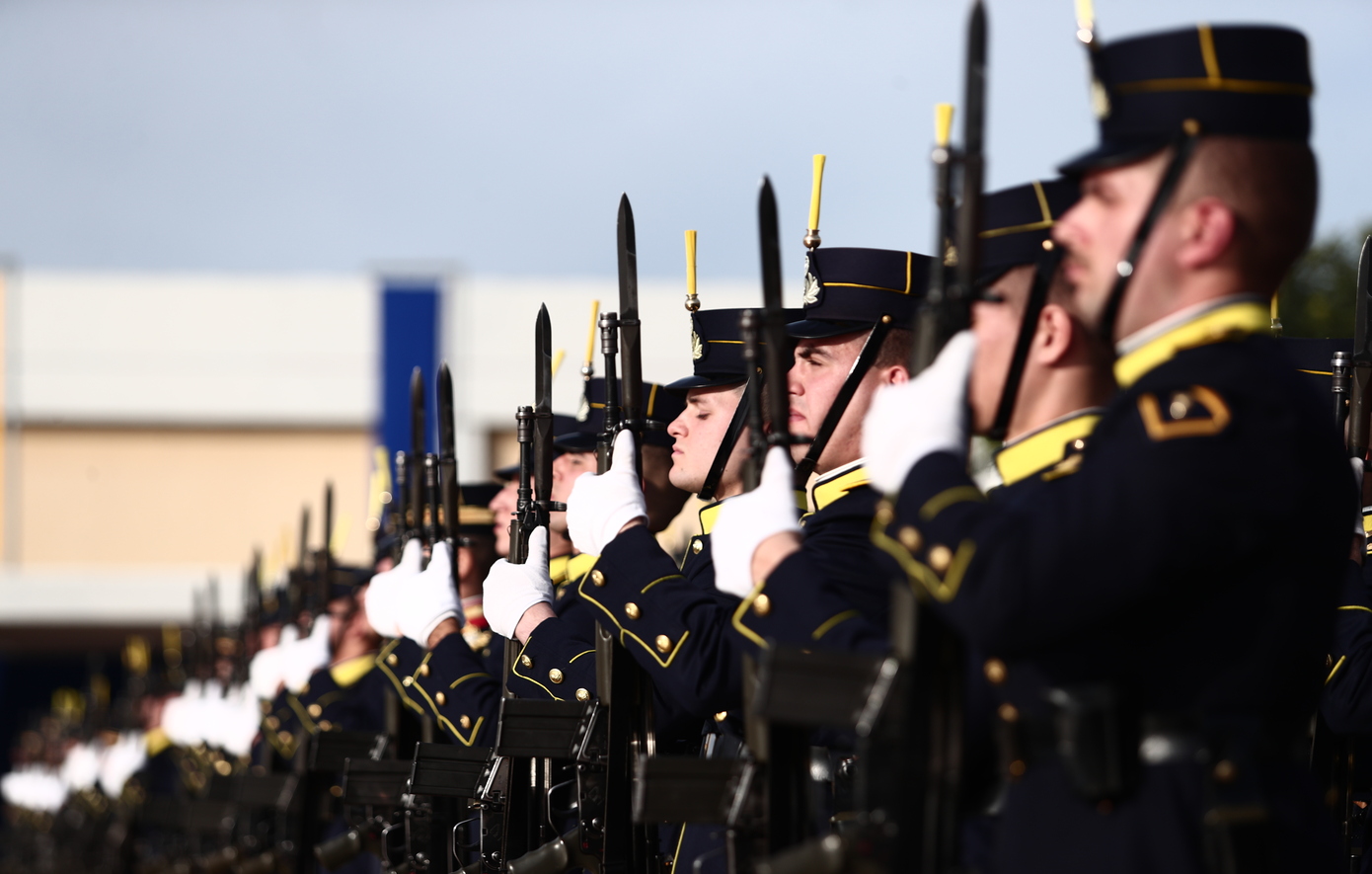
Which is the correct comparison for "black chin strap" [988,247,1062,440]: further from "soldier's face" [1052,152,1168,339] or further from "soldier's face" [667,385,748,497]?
"soldier's face" [667,385,748,497]

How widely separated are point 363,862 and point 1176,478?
22.7 feet

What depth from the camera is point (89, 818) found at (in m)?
14.3

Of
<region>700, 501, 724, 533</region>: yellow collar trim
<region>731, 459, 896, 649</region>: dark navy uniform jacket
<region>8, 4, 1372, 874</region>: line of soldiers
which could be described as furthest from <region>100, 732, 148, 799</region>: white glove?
<region>731, 459, 896, 649</region>: dark navy uniform jacket

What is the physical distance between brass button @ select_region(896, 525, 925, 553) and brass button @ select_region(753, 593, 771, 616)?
555mm

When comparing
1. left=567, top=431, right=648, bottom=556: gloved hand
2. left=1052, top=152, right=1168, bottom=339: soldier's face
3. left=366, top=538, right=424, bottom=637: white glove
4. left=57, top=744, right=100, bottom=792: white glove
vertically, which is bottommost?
left=57, top=744, right=100, bottom=792: white glove

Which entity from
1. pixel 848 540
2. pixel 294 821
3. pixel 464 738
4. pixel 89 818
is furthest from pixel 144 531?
pixel 848 540

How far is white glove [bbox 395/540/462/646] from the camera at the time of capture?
5.26 m

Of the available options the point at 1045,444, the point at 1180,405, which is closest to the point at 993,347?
the point at 1045,444

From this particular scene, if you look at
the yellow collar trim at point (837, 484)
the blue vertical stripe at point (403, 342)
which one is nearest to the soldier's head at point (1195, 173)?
the yellow collar trim at point (837, 484)

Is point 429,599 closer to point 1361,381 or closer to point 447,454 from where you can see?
point 447,454

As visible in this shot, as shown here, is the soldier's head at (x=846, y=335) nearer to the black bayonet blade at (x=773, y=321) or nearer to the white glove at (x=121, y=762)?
the black bayonet blade at (x=773, y=321)

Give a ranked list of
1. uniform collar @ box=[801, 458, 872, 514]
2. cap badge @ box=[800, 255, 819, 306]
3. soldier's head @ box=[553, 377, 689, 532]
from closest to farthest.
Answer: uniform collar @ box=[801, 458, 872, 514], cap badge @ box=[800, 255, 819, 306], soldier's head @ box=[553, 377, 689, 532]

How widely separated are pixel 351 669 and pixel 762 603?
244 inches

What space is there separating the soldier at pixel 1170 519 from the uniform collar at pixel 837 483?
4.37 feet
